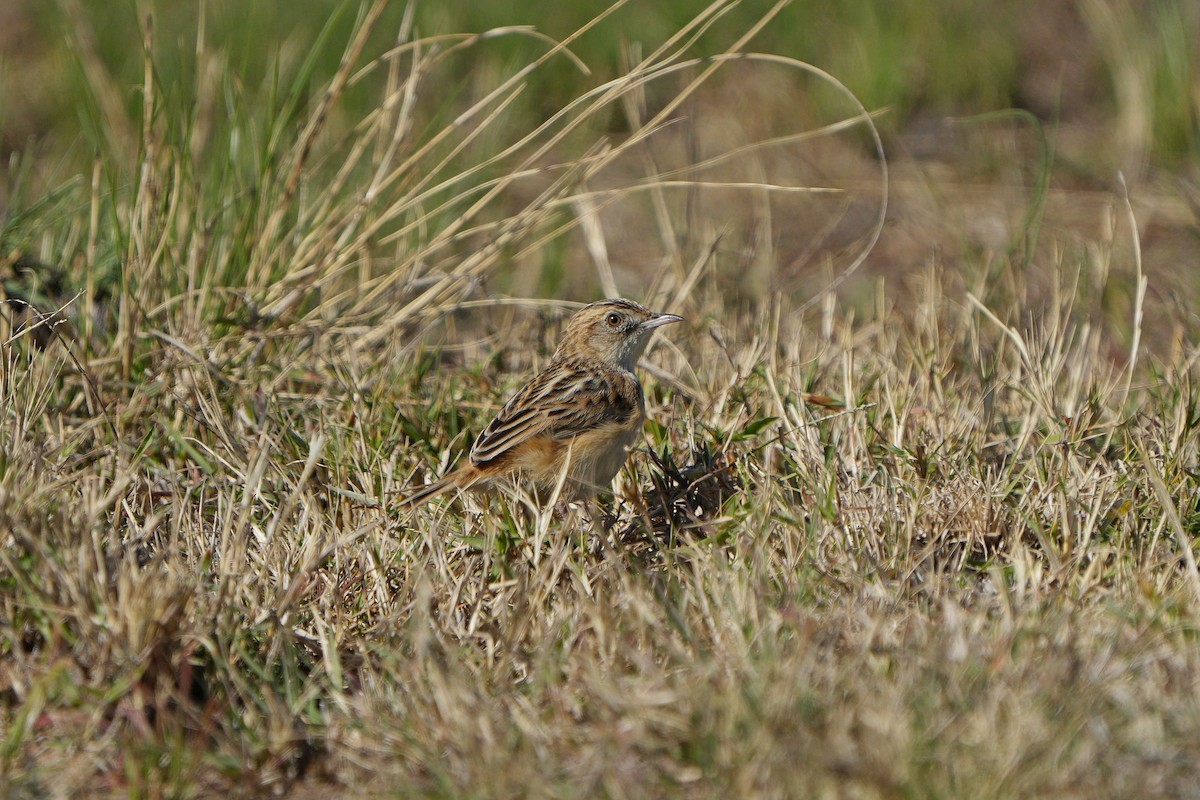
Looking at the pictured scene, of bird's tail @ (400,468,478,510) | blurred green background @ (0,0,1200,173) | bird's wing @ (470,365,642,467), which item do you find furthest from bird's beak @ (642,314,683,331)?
blurred green background @ (0,0,1200,173)

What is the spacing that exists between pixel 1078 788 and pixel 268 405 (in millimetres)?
3604

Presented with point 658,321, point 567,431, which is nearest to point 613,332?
point 658,321

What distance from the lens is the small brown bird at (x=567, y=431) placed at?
511cm

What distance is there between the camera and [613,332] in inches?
233

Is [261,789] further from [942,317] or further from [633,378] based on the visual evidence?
[942,317]

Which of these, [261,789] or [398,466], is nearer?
[261,789]

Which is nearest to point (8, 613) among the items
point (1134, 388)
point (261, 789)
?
point (261, 789)

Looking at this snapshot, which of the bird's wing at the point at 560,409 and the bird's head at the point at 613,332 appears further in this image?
the bird's head at the point at 613,332

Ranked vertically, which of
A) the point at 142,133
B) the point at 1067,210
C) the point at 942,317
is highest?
the point at 142,133

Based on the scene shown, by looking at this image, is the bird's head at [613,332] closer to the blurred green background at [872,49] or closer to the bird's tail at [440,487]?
the bird's tail at [440,487]

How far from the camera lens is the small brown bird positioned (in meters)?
5.11

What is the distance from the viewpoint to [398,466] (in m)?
5.46

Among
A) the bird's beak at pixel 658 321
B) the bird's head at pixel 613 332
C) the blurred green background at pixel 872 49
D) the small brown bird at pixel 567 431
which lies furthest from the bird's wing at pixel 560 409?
the blurred green background at pixel 872 49

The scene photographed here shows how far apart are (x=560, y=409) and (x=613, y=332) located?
651 millimetres
